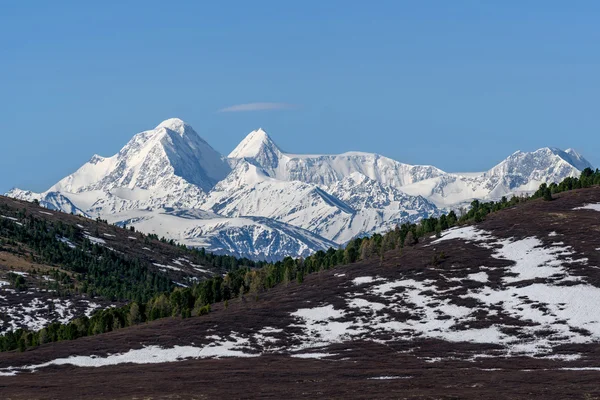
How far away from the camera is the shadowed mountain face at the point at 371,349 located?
118 metres

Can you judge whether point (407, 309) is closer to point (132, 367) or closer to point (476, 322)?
point (476, 322)

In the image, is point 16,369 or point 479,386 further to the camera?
point 16,369

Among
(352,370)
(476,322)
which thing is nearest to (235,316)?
(476,322)

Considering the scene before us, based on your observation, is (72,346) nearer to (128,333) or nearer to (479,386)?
(128,333)

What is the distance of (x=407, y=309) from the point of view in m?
184

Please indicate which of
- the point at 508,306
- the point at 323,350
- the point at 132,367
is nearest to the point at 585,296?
the point at 508,306

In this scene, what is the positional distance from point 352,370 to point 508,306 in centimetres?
5278

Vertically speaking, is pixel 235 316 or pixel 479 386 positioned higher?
pixel 235 316

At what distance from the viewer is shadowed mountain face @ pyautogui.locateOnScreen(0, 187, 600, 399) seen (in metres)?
118

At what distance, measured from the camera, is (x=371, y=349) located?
15862 centimetres

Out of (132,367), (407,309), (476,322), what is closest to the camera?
(132,367)

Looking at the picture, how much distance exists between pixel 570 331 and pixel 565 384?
48066 mm

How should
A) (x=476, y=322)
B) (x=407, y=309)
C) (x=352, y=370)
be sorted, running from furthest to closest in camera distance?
(x=407, y=309) < (x=476, y=322) < (x=352, y=370)

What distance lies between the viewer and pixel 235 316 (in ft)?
625
